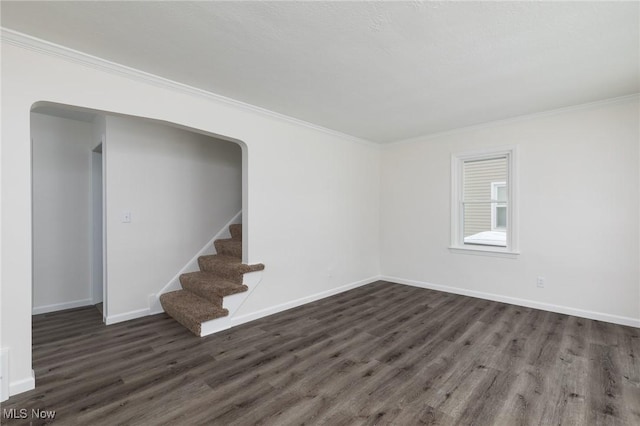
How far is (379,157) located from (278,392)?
4.23m

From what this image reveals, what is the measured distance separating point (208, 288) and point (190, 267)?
84 centimetres

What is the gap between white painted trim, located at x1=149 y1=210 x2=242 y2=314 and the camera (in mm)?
3674

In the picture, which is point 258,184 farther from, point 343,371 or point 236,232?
point 343,371

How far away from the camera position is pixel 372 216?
5266 millimetres

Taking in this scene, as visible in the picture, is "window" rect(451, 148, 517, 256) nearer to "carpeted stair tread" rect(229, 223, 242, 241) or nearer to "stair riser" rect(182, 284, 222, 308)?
"carpeted stair tread" rect(229, 223, 242, 241)

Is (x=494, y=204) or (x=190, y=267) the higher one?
(x=494, y=204)

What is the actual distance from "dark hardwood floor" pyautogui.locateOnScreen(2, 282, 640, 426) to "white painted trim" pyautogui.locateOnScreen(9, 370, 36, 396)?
5 centimetres

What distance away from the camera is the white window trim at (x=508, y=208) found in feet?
12.9

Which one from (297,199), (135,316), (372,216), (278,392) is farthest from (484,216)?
(135,316)

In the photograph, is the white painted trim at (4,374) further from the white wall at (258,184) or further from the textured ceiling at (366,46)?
the textured ceiling at (366,46)

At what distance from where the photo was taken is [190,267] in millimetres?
4039

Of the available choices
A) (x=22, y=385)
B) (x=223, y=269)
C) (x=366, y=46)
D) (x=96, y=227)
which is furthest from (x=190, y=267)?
(x=366, y=46)

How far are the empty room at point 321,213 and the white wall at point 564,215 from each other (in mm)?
23

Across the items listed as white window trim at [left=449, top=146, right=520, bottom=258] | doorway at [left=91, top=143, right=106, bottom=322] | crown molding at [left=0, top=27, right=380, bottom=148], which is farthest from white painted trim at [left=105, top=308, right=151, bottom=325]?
white window trim at [left=449, top=146, right=520, bottom=258]
